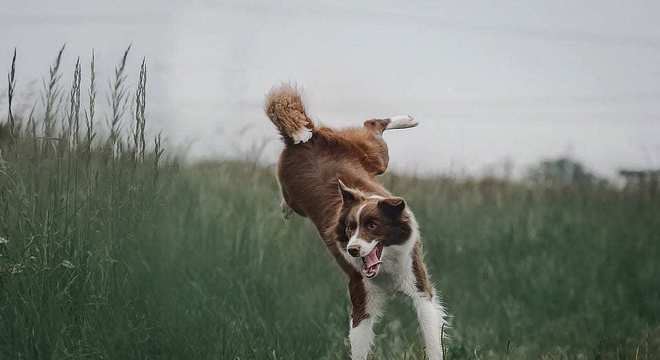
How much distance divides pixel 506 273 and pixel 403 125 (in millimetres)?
4086

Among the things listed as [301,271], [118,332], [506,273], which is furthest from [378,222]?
[506,273]

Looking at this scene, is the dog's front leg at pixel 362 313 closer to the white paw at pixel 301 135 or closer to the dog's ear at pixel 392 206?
the dog's ear at pixel 392 206

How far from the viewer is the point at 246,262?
7129mm

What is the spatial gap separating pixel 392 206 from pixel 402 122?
1.12 meters

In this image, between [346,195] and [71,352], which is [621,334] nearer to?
[346,195]

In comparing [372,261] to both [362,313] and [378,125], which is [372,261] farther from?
[378,125]

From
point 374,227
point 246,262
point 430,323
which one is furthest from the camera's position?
point 246,262

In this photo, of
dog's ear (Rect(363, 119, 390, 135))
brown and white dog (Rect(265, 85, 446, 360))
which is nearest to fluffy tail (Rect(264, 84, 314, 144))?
brown and white dog (Rect(265, 85, 446, 360))

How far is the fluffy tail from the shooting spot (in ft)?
16.5

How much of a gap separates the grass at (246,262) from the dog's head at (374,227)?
1200 millimetres

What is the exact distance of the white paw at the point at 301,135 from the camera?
5.16 metres

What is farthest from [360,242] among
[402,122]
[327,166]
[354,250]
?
[402,122]

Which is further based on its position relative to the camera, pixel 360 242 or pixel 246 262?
pixel 246 262

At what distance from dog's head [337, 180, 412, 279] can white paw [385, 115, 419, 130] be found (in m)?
0.95
